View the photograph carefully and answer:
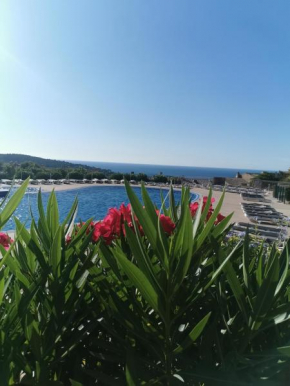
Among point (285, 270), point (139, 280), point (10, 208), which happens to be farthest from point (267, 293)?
point (10, 208)

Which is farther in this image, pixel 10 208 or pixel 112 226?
pixel 112 226

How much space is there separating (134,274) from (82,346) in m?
0.36

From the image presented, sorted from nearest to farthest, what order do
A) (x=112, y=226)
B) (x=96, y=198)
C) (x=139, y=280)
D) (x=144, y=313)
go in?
(x=139, y=280) < (x=144, y=313) < (x=112, y=226) < (x=96, y=198)

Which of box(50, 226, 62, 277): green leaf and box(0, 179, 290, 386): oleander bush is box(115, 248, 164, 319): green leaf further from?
box(50, 226, 62, 277): green leaf

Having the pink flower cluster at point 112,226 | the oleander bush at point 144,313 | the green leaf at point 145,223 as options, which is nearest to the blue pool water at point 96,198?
the pink flower cluster at point 112,226

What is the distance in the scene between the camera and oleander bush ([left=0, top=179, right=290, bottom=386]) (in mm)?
568

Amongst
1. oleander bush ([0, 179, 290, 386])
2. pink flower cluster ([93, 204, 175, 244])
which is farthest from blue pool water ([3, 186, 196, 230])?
oleander bush ([0, 179, 290, 386])

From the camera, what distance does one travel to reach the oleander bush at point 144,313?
57cm

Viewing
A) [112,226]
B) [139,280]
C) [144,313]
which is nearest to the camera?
[139,280]

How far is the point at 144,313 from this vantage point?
2.15ft

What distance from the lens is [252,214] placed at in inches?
500

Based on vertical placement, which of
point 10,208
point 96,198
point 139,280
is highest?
point 10,208

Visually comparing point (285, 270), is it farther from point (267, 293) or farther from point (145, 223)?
point (145, 223)

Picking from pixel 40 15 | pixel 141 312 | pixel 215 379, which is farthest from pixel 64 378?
pixel 40 15
